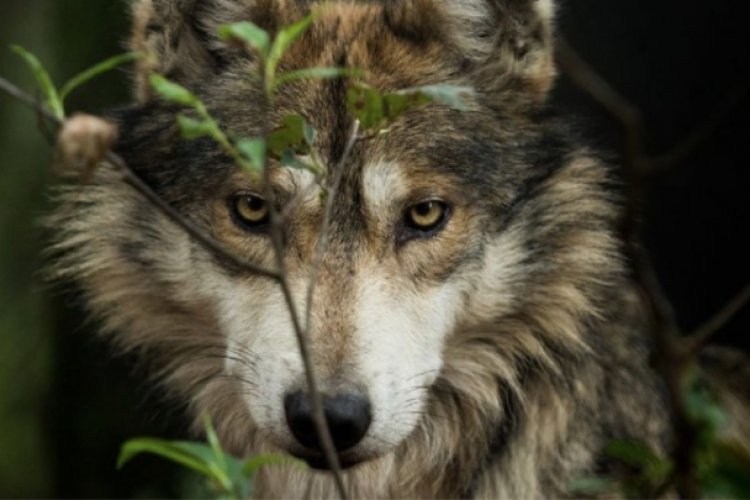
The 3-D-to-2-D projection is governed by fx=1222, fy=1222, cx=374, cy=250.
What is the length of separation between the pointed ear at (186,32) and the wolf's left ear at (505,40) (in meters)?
0.64

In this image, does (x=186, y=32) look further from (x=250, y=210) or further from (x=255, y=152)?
(x=255, y=152)

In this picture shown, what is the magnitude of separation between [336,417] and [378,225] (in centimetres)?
72

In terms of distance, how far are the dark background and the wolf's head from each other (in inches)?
51.3

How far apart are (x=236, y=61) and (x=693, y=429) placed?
2.48m

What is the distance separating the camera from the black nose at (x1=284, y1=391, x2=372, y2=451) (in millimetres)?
3092

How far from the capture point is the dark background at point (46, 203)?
5.75 m

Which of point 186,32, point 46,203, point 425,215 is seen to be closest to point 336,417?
point 425,215

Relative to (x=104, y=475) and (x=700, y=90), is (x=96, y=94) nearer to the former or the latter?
(x=104, y=475)

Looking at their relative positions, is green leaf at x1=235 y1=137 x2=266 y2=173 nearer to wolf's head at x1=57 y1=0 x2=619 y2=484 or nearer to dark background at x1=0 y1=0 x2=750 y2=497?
wolf's head at x1=57 y1=0 x2=619 y2=484

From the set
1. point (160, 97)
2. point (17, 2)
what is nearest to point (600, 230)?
point (160, 97)

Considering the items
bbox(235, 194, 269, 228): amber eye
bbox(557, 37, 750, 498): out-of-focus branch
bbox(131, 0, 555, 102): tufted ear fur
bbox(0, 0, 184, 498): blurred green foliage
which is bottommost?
bbox(0, 0, 184, 498): blurred green foliage

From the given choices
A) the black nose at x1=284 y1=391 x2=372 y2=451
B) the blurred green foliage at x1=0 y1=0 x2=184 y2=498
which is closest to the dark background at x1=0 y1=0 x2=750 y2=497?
the blurred green foliage at x1=0 y1=0 x2=184 y2=498

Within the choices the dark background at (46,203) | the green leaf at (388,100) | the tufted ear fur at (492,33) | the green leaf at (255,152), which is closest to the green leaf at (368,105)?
the green leaf at (388,100)

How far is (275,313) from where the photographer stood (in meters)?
3.42
